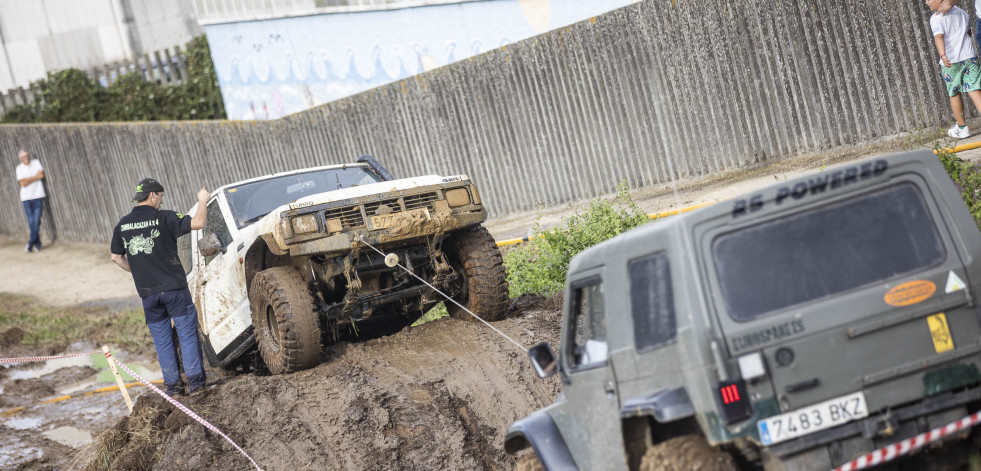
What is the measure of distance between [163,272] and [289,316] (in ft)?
5.03

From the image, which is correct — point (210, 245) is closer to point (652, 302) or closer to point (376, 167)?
point (376, 167)

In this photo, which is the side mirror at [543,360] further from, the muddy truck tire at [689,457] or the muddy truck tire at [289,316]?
the muddy truck tire at [289,316]

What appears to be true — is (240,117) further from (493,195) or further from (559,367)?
(559,367)

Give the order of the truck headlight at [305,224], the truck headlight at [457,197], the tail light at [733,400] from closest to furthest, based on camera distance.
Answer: the tail light at [733,400] → the truck headlight at [305,224] → the truck headlight at [457,197]

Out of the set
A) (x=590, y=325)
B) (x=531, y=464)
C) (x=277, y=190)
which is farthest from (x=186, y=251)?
(x=590, y=325)

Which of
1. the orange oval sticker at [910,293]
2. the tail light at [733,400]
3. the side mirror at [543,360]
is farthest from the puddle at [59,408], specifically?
the orange oval sticker at [910,293]

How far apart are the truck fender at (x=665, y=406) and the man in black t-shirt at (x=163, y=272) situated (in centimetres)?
541

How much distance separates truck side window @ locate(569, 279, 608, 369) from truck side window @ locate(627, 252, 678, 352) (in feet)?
0.91

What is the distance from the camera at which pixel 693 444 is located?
344 centimetres

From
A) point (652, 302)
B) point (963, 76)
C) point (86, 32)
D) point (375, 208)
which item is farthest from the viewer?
point (86, 32)

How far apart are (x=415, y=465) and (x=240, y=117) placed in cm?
1444

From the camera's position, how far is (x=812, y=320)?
331 cm

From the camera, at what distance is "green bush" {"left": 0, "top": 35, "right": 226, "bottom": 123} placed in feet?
68.6

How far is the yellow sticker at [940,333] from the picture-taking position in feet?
11.1
